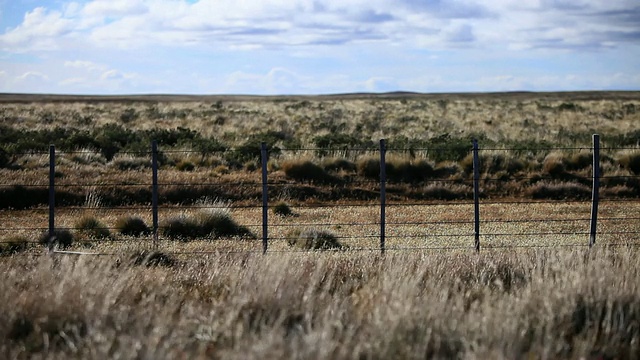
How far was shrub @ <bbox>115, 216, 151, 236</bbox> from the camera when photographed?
49.2 feet

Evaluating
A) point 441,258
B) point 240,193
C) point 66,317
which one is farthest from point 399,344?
point 240,193

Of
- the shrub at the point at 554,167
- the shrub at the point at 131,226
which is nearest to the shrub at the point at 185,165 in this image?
the shrub at the point at 131,226

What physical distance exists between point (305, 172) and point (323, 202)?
7.84ft

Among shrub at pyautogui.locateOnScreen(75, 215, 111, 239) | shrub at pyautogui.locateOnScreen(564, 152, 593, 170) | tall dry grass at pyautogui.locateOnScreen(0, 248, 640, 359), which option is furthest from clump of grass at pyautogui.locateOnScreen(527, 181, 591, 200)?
tall dry grass at pyautogui.locateOnScreen(0, 248, 640, 359)

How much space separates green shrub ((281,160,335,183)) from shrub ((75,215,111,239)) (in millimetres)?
7872

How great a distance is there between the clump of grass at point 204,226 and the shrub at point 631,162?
48.4 feet

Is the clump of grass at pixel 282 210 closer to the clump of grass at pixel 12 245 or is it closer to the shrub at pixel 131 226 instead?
the shrub at pixel 131 226

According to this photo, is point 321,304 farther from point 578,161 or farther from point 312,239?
point 578,161

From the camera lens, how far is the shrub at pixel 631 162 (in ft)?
80.7

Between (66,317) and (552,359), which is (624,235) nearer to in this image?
(552,359)

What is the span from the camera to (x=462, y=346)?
19.1 feet

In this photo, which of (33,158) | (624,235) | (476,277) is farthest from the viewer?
(33,158)

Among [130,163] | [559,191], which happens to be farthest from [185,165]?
[559,191]

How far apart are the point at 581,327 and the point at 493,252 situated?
3596 mm
